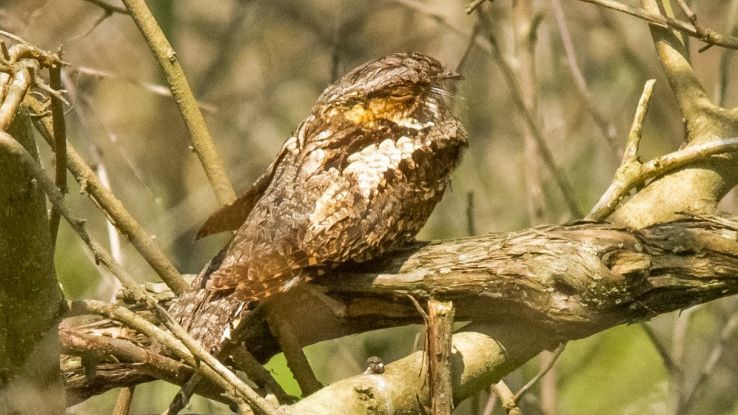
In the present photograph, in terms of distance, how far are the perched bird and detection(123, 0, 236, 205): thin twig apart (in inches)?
5.5

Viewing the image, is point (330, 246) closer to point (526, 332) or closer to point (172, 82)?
point (526, 332)

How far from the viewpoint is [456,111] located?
5113 mm

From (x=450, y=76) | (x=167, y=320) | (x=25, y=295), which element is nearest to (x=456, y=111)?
(x=450, y=76)

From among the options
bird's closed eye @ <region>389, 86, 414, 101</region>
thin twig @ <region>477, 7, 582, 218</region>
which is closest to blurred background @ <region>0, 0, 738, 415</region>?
thin twig @ <region>477, 7, 582, 218</region>

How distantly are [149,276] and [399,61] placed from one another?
282cm

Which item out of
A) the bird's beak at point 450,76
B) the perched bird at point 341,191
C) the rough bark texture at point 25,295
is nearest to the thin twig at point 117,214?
the perched bird at point 341,191

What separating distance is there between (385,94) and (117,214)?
847 mm

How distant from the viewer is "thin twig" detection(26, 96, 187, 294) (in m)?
2.61

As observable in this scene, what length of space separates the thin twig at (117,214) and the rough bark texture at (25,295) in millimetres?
763

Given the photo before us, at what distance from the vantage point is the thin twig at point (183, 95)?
2.86m

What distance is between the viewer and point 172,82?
288 cm

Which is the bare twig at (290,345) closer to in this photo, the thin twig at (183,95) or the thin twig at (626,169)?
the thin twig at (183,95)

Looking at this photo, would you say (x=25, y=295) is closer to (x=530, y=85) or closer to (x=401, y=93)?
(x=401, y=93)

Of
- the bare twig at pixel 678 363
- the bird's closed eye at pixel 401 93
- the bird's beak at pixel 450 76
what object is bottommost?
the bare twig at pixel 678 363
